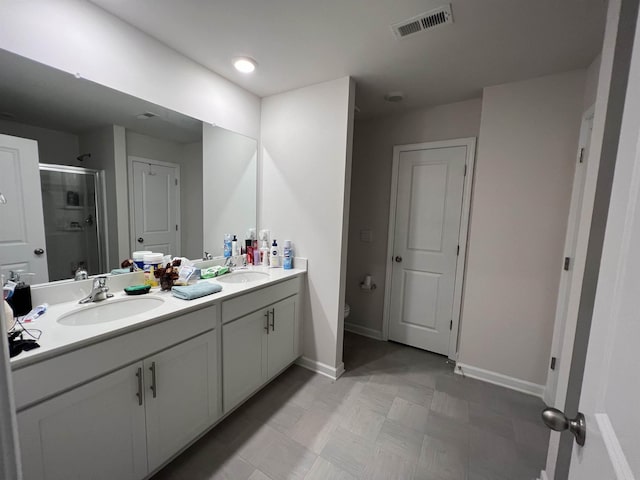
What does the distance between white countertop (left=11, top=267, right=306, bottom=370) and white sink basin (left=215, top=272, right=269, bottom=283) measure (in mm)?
435

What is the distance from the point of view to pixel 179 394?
4.42ft

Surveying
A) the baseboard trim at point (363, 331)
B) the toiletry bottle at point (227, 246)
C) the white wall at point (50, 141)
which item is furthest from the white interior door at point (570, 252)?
the white wall at point (50, 141)

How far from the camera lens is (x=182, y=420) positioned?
1372 mm

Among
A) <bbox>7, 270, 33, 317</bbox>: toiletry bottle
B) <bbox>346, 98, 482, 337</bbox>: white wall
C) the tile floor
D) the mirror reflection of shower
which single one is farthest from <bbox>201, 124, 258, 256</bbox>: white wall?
the tile floor

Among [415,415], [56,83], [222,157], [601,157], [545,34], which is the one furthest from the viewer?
[222,157]

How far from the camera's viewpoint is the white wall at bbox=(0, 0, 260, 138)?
117 centimetres

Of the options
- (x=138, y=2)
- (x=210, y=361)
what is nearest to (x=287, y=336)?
(x=210, y=361)

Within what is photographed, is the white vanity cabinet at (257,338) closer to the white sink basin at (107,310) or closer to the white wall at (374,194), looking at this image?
the white sink basin at (107,310)

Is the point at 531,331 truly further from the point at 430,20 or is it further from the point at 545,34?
the point at 430,20

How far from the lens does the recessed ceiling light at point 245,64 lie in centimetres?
180

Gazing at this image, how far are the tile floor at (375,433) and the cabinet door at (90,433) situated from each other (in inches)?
13.5

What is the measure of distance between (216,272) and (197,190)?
66 centimetres

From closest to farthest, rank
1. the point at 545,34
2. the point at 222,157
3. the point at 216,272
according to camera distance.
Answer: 1. the point at 545,34
2. the point at 216,272
3. the point at 222,157

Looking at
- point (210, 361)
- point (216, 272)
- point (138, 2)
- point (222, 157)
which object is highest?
point (138, 2)
